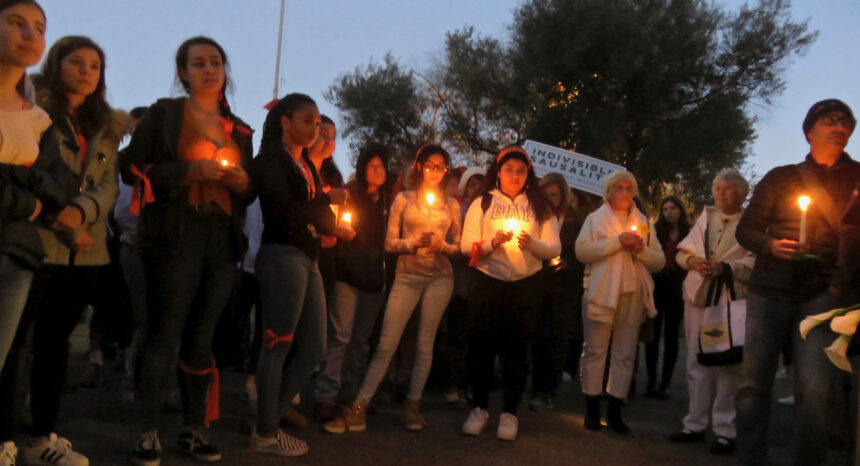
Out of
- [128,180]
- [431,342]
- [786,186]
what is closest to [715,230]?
[786,186]

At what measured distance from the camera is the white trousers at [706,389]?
5.61 meters

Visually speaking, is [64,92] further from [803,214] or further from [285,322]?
[803,214]

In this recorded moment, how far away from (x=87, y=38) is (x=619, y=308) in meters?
4.14

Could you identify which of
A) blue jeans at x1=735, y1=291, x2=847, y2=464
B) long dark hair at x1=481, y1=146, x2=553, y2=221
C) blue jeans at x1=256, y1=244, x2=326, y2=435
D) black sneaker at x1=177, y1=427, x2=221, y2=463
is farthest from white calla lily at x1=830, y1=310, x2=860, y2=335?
black sneaker at x1=177, y1=427, x2=221, y2=463

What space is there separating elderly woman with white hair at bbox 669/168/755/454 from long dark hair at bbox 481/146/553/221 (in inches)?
45.9

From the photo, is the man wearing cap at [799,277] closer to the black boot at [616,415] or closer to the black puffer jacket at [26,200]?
the black boot at [616,415]

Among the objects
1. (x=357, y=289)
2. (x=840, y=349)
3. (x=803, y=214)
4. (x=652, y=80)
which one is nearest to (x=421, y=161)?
(x=357, y=289)

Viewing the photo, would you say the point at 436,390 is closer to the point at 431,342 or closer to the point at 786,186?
the point at 431,342

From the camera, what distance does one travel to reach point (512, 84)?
2469cm

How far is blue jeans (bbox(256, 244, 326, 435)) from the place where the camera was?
4.38 m

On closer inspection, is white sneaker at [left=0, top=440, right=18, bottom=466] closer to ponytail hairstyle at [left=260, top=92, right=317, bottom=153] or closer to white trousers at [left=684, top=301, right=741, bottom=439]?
ponytail hairstyle at [left=260, top=92, right=317, bottom=153]

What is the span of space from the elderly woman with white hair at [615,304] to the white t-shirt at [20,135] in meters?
4.03

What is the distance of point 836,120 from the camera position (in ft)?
14.3

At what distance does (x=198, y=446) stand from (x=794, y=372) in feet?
10.8
